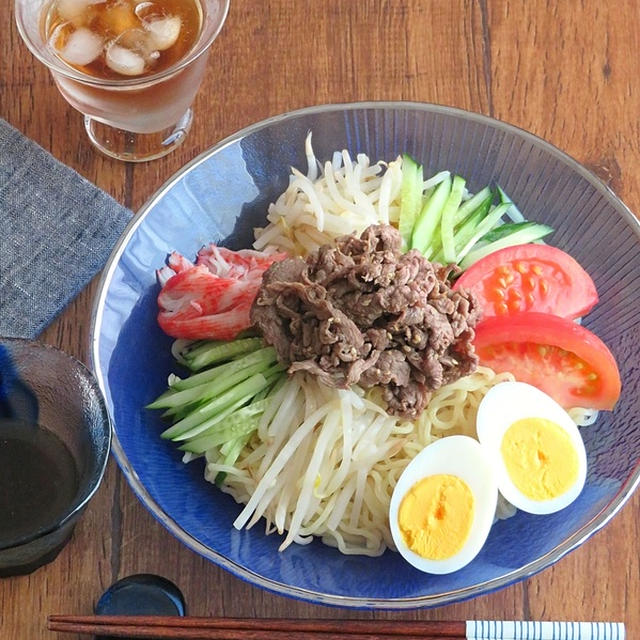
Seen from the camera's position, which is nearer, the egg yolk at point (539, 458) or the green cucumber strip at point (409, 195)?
the egg yolk at point (539, 458)

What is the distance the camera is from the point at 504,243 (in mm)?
2443

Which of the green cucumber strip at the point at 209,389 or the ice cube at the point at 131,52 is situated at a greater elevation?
the ice cube at the point at 131,52

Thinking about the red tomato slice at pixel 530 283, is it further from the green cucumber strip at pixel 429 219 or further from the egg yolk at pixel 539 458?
the egg yolk at pixel 539 458

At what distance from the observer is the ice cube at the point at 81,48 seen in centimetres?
257

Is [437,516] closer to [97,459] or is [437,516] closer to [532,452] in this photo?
[532,452]

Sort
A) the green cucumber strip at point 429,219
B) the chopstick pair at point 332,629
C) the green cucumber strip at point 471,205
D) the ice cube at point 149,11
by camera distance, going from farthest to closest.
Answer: the ice cube at point 149,11
the green cucumber strip at point 471,205
the green cucumber strip at point 429,219
the chopstick pair at point 332,629

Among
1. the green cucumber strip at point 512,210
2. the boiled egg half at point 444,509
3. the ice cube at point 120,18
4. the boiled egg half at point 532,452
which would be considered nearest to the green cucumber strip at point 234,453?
the boiled egg half at point 444,509

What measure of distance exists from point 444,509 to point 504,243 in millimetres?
718

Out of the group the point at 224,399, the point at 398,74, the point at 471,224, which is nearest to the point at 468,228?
the point at 471,224

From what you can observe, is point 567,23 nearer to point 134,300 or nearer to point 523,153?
point 523,153

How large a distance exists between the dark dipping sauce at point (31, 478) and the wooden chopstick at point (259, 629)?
24 cm

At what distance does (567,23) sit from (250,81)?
988 mm

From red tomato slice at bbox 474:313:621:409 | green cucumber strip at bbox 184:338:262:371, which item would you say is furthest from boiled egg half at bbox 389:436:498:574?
green cucumber strip at bbox 184:338:262:371

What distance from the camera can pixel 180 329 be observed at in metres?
2.38
